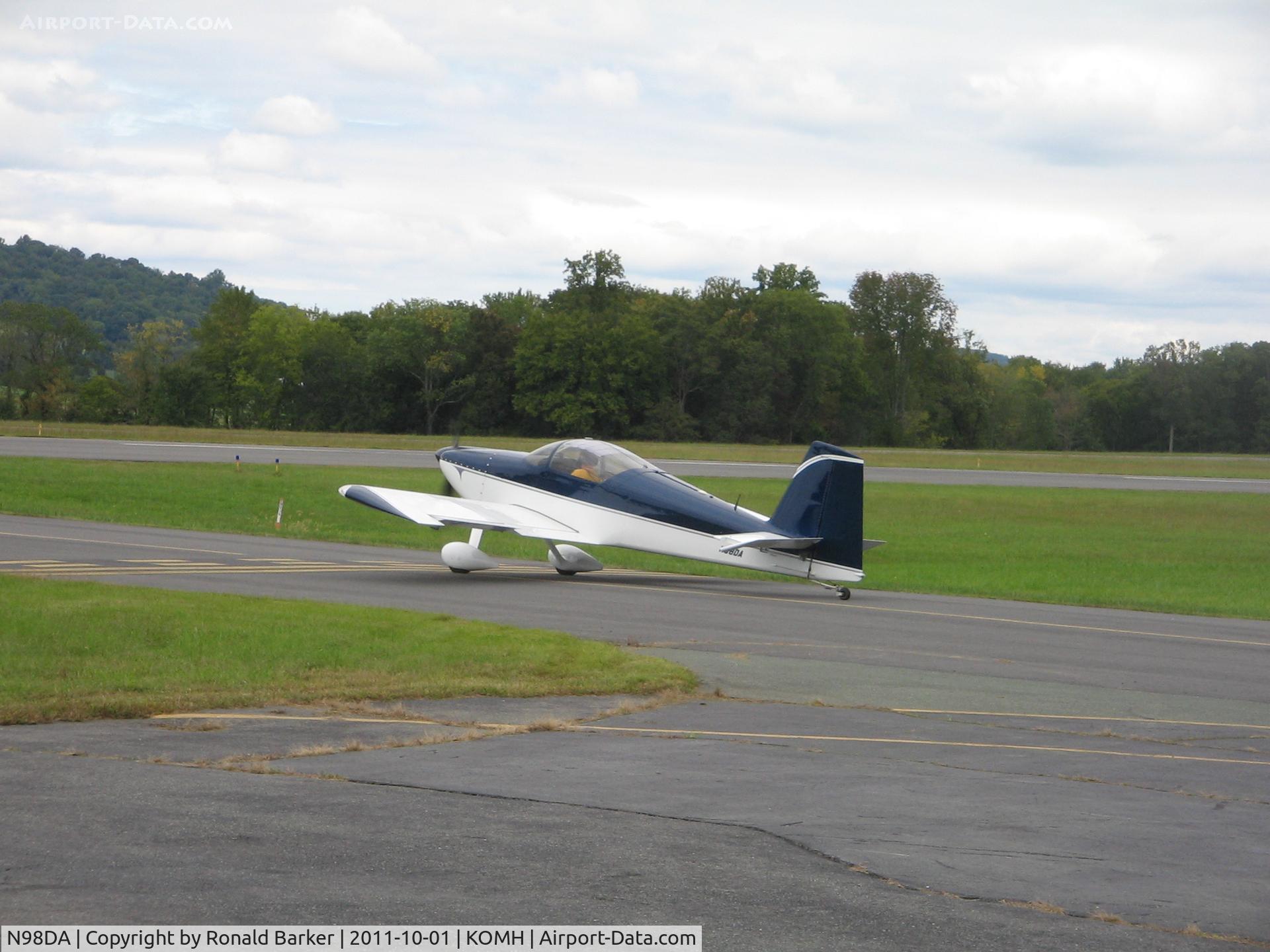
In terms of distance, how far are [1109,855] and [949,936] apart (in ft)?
→ 6.31

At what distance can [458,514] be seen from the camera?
898 inches

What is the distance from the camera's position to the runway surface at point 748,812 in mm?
5887

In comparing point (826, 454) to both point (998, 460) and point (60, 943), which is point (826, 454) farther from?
point (998, 460)

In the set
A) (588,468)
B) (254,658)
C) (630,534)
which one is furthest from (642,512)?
(254,658)

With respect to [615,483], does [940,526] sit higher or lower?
lower

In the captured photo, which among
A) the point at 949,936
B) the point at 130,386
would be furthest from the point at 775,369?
the point at 949,936

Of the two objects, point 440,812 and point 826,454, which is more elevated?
point 826,454

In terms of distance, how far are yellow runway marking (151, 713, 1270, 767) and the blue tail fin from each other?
379 inches

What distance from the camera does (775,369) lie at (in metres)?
105

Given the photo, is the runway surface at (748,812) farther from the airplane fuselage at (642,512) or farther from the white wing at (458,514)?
the white wing at (458,514)

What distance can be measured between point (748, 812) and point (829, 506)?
12740 mm

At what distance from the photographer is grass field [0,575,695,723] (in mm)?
11102
